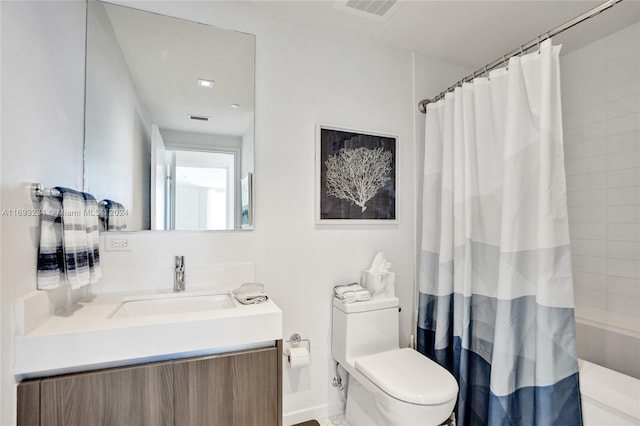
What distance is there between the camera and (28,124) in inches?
40.4

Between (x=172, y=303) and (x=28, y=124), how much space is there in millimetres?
915

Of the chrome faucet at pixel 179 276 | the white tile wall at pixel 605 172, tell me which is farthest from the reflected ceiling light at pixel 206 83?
the white tile wall at pixel 605 172

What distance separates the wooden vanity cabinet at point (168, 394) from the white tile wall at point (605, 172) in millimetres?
2169

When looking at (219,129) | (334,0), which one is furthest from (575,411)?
(334,0)

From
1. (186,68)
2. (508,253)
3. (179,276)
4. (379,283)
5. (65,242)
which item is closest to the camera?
(65,242)

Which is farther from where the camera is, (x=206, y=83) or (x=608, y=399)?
(x=206, y=83)

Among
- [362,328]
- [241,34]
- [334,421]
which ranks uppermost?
[241,34]

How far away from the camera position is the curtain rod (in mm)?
1220

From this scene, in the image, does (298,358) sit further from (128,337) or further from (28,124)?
(28,124)

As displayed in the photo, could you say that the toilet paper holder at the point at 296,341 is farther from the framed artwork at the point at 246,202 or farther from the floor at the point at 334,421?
the framed artwork at the point at 246,202

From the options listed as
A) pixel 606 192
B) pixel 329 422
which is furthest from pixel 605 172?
pixel 329 422

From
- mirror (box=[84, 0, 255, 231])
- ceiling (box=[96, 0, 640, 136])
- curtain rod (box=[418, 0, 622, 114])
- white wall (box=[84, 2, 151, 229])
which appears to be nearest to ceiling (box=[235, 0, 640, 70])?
ceiling (box=[96, 0, 640, 136])

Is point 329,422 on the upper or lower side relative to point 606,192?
lower

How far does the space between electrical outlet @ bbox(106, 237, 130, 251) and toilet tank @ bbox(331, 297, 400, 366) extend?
3.95 ft
